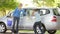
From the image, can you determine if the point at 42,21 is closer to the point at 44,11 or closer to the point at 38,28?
the point at 38,28

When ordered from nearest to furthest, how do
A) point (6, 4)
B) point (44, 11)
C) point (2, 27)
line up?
point (44, 11) < point (2, 27) < point (6, 4)

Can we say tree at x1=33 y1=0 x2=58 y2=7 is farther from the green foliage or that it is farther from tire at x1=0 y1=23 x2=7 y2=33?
tire at x1=0 y1=23 x2=7 y2=33

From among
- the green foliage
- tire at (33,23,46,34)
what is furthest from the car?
the green foliage

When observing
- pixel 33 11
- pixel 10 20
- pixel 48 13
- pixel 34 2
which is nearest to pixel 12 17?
pixel 10 20

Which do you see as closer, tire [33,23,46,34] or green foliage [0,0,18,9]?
tire [33,23,46,34]

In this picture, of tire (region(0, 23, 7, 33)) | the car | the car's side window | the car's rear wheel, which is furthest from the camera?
tire (region(0, 23, 7, 33))

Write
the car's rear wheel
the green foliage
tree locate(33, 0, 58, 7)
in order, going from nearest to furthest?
the car's rear wheel, tree locate(33, 0, 58, 7), the green foliage

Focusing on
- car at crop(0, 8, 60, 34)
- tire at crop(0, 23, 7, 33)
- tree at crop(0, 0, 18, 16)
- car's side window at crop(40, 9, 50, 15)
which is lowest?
tire at crop(0, 23, 7, 33)

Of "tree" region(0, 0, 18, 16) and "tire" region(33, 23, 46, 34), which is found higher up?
"tree" region(0, 0, 18, 16)

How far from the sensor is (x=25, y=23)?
12.6 metres

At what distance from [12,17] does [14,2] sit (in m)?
4.77

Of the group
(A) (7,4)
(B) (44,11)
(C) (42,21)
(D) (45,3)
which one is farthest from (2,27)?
(D) (45,3)

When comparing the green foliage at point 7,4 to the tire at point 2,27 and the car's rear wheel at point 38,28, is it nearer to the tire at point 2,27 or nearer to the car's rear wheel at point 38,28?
the tire at point 2,27

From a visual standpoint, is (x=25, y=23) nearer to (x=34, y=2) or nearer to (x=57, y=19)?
(x=57, y=19)
